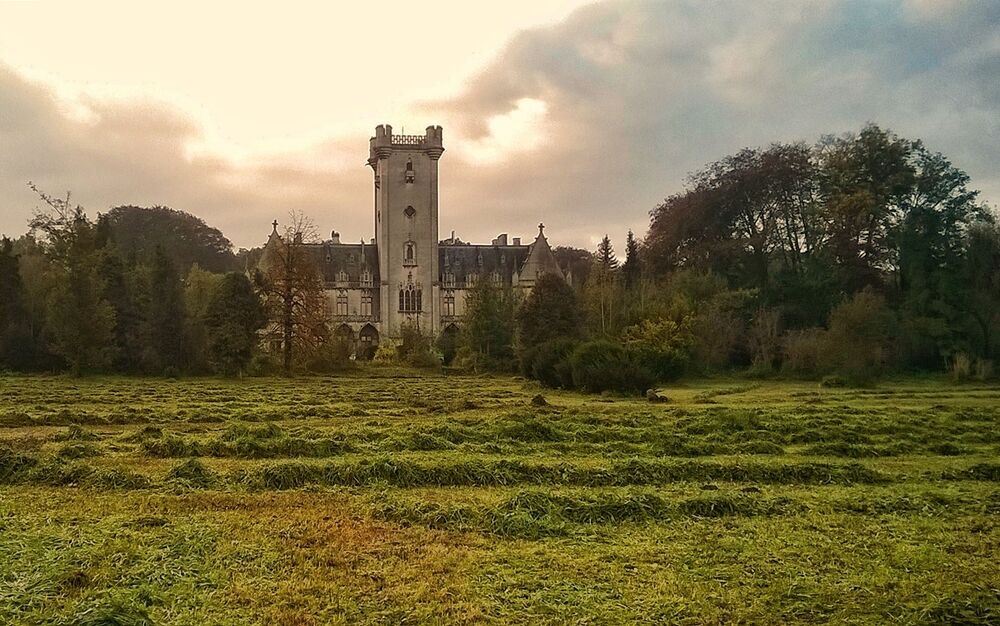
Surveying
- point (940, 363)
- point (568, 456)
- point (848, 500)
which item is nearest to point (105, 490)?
point (568, 456)

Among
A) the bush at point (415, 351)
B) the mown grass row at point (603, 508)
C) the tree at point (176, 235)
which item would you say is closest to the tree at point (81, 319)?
the bush at point (415, 351)

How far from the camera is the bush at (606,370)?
2695 cm

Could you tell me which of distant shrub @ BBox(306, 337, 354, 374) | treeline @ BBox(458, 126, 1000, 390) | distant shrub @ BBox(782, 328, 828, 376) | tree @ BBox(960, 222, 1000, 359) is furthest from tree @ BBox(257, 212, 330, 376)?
tree @ BBox(960, 222, 1000, 359)

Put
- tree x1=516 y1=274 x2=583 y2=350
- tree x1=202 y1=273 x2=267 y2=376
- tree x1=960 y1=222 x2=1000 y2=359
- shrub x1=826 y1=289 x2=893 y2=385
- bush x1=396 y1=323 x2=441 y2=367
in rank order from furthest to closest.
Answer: bush x1=396 y1=323 x2=441 y2=367
tree x1=516 y1=274 x2=583 y2=350
tree x1=960 y1=222 x2=1000 y2=359
tree x1=202 y1=273 x2=267 y2=376
shrub x1=826 y1=289 x2=893 y2=385

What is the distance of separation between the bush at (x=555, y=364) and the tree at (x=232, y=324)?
1380 centimetres

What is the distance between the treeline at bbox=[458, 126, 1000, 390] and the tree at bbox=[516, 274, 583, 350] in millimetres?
78

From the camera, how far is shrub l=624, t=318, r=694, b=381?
3291cm

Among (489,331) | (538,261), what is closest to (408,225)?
Result: (538,261)

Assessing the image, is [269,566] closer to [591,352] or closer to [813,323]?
[591,352]

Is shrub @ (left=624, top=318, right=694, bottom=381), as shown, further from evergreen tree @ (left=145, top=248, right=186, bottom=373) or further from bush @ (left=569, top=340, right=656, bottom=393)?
evergreen tree @ (left=145, top=248, right=186, bottom=373)

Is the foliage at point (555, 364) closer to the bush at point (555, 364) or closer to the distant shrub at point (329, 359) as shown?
the bush at point (555, 364)

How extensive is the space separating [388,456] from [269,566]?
490 centimetres

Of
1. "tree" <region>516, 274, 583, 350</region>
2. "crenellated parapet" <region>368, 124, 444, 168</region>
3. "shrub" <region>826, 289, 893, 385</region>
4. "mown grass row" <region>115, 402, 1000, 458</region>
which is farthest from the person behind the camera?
"crenellated parapet" <region>368, 124, 444, 168</region>

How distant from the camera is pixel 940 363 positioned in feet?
130
